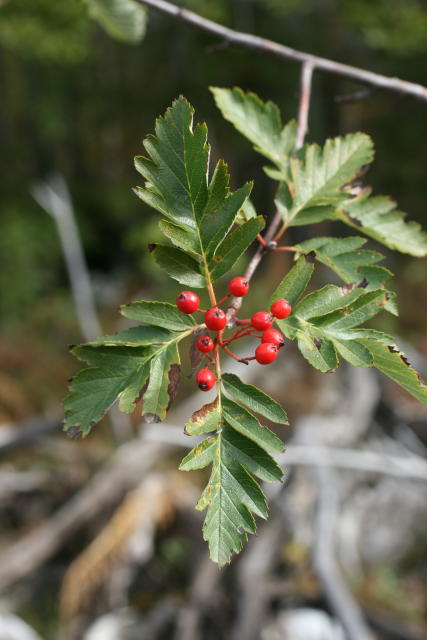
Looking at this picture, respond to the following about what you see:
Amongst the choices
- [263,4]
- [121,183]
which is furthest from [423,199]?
[121,183]

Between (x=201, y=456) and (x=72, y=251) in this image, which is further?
(x=72, y=251)

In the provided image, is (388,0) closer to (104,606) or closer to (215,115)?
(215,115)

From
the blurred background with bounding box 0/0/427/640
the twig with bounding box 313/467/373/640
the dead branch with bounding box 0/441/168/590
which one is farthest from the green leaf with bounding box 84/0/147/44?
the dead branch with bounding box 0/441/168/590

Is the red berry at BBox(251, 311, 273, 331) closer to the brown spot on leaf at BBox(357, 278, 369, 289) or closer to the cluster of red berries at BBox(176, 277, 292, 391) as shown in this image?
the cluster of red berries at BBox(176, 277, 292, 391)

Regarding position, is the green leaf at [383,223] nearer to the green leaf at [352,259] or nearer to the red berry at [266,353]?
the green leaf at [352,259]

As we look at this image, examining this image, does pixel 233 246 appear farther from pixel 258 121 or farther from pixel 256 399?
pixel 258 121

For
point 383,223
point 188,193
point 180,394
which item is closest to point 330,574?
point 383,223

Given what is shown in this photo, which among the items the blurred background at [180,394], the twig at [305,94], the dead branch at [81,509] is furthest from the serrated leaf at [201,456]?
the dead branch at [81,509]
